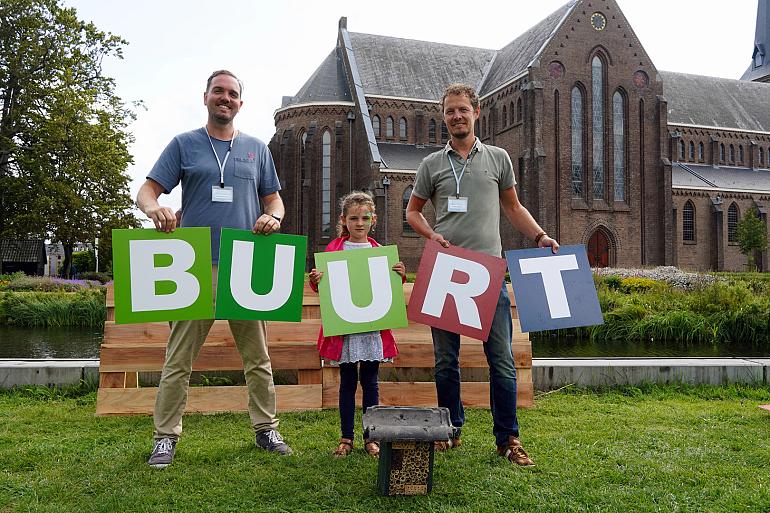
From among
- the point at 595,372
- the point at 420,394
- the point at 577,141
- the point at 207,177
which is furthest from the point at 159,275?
the point at 577,141

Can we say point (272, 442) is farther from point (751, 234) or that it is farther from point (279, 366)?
point (751, 234)

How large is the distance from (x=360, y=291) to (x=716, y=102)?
4271 centimetres

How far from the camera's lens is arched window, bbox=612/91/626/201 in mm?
31984

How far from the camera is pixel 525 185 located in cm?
3039

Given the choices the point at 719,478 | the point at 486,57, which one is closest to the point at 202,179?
the point at 719,478

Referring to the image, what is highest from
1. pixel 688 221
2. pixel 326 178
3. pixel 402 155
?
pixel 402 155

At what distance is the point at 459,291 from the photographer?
158 inches

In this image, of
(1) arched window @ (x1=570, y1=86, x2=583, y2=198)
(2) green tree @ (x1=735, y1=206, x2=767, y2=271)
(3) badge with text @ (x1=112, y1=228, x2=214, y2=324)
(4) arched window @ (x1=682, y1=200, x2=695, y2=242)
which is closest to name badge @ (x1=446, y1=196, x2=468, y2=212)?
(3) badge with text @ (x1=112, y1=228, x2=214, y2=324)

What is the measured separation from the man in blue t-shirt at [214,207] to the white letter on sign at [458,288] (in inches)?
42.0

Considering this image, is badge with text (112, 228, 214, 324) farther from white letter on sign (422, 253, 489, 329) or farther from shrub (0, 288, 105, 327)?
shrub (0, 288, 105, 327)

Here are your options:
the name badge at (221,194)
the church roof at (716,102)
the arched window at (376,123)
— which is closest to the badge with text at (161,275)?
the name badge at (221,194)

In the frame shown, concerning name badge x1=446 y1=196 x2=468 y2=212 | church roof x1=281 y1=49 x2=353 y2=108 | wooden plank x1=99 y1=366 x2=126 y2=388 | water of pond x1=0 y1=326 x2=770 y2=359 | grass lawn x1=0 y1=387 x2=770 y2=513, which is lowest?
water of pond x1=0 y1=326 x2=770 y2=359

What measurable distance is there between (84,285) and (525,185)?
1974cm

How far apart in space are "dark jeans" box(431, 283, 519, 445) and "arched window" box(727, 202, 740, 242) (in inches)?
1418
